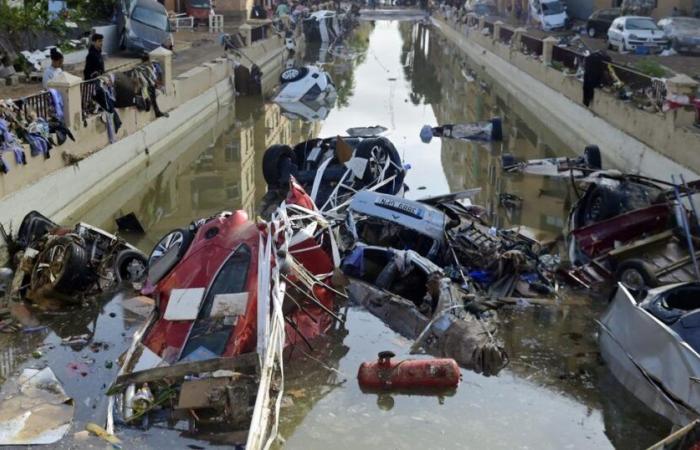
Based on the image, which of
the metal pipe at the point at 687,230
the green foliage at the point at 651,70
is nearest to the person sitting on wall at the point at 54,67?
the metal pipe at the point at 687,230

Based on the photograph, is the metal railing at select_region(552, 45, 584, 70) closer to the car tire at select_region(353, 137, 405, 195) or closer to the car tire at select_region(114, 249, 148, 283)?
the car tire at select_region(353, 137, 405, 195)

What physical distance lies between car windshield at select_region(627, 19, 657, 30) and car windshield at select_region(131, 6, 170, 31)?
66.0 feet

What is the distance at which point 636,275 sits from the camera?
1230cm

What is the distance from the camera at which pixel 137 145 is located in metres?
21.9

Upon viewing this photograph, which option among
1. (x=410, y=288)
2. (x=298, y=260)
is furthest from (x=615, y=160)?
(x=298, y=260)

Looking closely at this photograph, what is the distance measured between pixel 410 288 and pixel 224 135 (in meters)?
17.1

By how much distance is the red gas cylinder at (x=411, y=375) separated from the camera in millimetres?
9820

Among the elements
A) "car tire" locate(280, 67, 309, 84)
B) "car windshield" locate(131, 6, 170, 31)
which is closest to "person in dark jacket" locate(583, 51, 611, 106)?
"car tire" locate(280, 67, 309, 84)

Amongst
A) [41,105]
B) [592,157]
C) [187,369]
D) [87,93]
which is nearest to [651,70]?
[592,157]

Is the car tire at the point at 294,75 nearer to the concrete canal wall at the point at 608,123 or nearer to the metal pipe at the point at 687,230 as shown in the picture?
the concrete canal wall at the point at 608,123

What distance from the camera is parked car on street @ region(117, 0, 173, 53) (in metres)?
34.2

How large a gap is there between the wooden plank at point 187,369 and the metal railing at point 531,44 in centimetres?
3069

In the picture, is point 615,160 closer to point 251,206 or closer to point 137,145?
point 251,206

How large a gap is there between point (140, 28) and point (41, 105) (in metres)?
18.7
